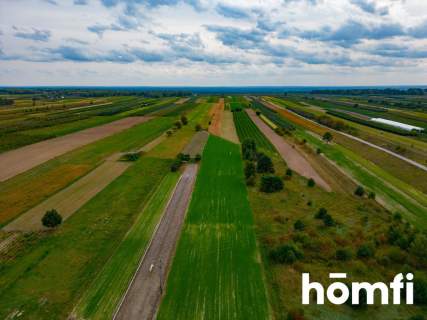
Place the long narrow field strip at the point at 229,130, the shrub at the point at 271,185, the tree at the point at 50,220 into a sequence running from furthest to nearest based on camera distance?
the long narrow field strip at the point at 229,130 < the shrub at the point at 271,185 < the tree at the point at 50,220

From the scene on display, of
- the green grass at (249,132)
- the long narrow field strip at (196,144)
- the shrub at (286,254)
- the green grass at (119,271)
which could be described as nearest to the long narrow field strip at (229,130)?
the green grass at (249,132)

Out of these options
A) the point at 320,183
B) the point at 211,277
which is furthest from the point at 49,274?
the point at 320,183

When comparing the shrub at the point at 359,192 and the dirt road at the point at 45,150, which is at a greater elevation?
the dirt road at the point at 45,150

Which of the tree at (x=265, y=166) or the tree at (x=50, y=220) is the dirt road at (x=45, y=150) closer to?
the tree at (x=50, y=220)

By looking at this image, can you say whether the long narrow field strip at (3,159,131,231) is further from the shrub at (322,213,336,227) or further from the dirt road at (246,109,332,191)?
the dirt road at (246,109,332,191)

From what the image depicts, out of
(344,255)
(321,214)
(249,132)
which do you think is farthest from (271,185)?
(249,132)

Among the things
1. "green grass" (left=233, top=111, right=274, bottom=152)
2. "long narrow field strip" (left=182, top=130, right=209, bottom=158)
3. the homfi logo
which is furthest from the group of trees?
the homfi logo

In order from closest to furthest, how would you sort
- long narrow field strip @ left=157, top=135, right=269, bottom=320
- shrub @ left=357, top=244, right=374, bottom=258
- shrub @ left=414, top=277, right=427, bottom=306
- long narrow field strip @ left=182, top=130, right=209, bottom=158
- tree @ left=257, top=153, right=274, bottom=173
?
long narrow field strip @ left=157, top=135, right=269, bottom=320
shrub @ left=414, top=277, right=427, bottom=306
shrub @ left=357, top=244, right=374, bottom=258
tree @ left=257, top=153, right=274, bottom=173
long narrow field strip @ left=182, top=130, right=209, bottom=158
